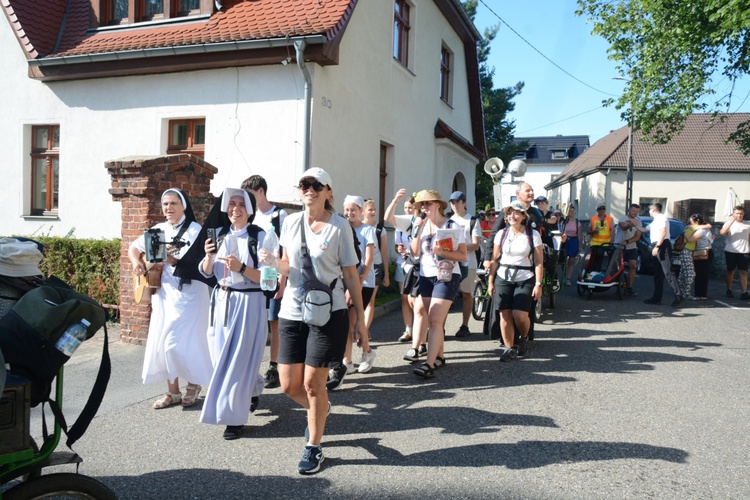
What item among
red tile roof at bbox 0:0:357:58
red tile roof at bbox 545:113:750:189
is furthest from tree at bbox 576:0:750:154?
red tile roof at bbox 545:113:750:189

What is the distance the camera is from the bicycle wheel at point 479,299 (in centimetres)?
990

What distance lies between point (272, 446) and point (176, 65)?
8378mm

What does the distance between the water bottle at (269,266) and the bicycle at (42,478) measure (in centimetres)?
152

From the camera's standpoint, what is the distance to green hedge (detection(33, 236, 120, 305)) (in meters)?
8.83

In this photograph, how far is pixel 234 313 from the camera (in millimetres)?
4621

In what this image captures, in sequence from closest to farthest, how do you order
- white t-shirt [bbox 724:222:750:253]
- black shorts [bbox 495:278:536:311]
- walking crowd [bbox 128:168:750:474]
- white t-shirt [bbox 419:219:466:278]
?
walking crowd [bbox 128:168:750:474], white t-shirt [bbox 419:219:466:278], black shorts [bbox 495:278:536:311], white t-shirt [bbox 724:222:750:253]

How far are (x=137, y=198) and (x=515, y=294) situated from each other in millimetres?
4774

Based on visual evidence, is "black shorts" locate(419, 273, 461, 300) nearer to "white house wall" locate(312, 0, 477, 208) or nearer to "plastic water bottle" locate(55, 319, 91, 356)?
"plastic water bottle" locate(55, 319, 91, 356)

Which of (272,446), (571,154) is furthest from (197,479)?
(571,154)

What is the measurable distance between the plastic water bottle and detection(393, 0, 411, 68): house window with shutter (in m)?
12.6

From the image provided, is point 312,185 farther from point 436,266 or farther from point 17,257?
point 436,266

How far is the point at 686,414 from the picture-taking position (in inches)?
204

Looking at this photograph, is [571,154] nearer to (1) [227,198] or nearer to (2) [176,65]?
(2) [176,65]

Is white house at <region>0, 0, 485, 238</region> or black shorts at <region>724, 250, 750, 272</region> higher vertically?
white house at <region>0, 0, 485, 238</region>
